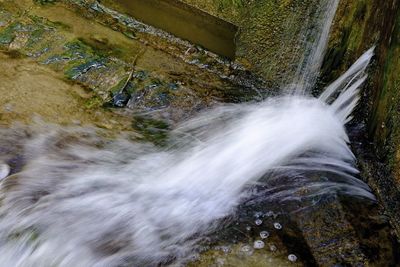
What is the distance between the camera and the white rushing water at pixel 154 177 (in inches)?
118

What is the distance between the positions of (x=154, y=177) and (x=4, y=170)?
105cm

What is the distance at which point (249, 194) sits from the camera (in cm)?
333

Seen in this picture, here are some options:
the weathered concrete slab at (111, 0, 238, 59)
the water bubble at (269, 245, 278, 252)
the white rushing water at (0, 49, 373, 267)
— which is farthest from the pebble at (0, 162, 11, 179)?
the weathered concrete slab at (111, 0, 238, 59)

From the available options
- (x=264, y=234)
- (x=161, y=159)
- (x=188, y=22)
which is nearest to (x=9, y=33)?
(x=188, y=22)

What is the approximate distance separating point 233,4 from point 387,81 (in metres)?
1.64

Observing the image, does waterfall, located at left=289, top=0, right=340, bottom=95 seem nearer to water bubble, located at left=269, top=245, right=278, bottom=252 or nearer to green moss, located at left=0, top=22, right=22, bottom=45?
water bubble, located at left=269, top=245, right=278, bottom=252

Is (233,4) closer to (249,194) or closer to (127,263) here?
(249,194)

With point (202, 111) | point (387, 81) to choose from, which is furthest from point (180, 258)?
point (387, 81)

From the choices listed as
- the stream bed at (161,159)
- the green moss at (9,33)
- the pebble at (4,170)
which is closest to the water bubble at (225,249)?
the stream bed at (161,159)

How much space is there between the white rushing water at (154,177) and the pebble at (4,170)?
0.06 metres

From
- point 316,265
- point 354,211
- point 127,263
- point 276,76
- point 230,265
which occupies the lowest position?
point 127,263

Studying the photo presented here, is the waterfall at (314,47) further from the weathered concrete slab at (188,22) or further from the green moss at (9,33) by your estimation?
the green moss at (9,33)

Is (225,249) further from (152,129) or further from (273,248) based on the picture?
(152,129)

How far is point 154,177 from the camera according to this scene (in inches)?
137
